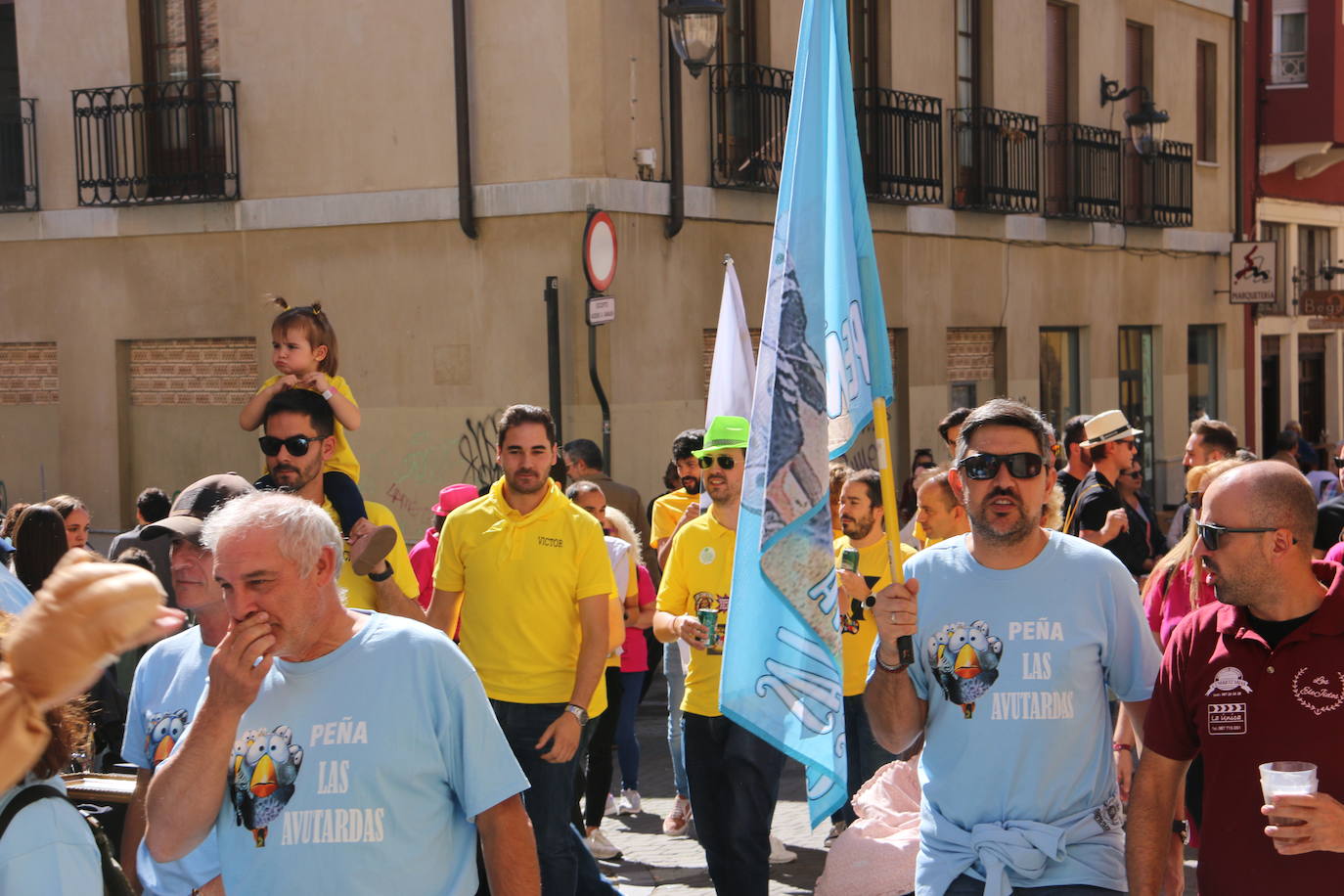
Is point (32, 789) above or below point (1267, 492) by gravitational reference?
below

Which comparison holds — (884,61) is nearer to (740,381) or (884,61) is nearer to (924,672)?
(740,381)

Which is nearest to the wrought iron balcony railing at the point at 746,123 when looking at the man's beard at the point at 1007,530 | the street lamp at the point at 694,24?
the street lamp at the point at 694,24

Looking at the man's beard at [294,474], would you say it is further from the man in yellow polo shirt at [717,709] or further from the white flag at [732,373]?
the white flag at [732,373]

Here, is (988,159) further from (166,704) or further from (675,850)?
(166,704)

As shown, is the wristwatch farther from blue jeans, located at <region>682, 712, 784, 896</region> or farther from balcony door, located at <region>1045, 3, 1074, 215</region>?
balcony door, located at <region>1045, 3, 1074, 215</region>

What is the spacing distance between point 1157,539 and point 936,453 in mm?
9202

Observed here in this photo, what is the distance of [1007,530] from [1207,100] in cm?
2292

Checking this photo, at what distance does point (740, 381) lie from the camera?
386 inches

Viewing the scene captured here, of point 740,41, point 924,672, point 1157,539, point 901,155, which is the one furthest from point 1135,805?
point 901,155

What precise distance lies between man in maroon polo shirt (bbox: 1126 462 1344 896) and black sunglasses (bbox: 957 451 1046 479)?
0.50 meters

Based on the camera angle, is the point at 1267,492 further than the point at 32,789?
Yes

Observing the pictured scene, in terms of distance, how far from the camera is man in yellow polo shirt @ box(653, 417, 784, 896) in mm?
5973

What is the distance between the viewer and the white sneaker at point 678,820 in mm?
8141

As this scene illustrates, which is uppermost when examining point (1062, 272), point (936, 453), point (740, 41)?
point (740, 41)
